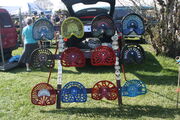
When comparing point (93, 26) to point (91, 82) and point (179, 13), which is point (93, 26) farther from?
point (179, 13)

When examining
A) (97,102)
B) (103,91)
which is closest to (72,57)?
(103,91)

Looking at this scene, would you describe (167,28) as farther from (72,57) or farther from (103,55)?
(72,57)

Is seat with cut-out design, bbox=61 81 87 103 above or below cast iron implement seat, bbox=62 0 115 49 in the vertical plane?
below

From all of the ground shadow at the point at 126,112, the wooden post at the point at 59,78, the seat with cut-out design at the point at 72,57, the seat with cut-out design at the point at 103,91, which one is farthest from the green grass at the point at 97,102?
the seat with cut-out design at the point at 72,57

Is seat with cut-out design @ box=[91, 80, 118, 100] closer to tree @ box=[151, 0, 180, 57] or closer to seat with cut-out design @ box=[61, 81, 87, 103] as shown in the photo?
seat with cut-out design @ box=[61, 81, 87, 103]

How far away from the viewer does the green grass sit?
344 centimetres

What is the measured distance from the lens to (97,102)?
3.93 meters

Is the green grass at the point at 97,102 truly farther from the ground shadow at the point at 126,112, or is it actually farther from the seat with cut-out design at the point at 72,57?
the seat with cut-out design at the point at 72,57

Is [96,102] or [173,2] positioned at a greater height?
[173,2]

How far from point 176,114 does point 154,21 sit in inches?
157

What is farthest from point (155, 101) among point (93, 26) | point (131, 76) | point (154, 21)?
point (154, 21)

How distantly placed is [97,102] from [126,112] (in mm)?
650

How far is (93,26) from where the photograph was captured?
3371 millimetres

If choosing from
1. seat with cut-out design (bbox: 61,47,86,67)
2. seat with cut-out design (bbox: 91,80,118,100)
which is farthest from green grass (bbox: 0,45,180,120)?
seat with cut-out design (bbox: 61,47,86,67)
